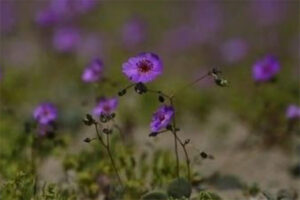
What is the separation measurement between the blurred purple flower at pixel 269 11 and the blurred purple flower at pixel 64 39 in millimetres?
3493

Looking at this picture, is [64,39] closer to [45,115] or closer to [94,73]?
[94,73]

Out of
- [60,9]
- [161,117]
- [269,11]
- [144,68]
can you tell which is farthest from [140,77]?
[269,11]

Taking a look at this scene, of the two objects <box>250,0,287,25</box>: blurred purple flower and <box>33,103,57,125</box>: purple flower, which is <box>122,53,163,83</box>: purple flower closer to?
<box>33,103,57,125</box>: purple flower

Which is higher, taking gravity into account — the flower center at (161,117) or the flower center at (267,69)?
the flower center at (267,69)

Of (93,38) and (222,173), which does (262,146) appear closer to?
(222,173)

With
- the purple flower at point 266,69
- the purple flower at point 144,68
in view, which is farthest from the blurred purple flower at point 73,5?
the purple flower at point 144,68

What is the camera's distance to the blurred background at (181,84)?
576 cm

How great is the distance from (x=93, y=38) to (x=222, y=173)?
5189 mm

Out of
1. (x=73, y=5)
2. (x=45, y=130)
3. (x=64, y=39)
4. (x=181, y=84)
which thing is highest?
(x=64, y=39)

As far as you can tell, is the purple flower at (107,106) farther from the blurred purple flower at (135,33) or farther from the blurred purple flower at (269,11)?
the blurred purple flower at (269,11)

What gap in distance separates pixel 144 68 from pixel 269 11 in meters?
6.99

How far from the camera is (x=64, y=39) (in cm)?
800

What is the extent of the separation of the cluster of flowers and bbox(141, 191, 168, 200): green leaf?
0.40 m

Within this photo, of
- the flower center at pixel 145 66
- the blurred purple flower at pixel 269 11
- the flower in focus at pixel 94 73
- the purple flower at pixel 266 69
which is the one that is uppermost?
the blurred purple flower at pixel 269 11
